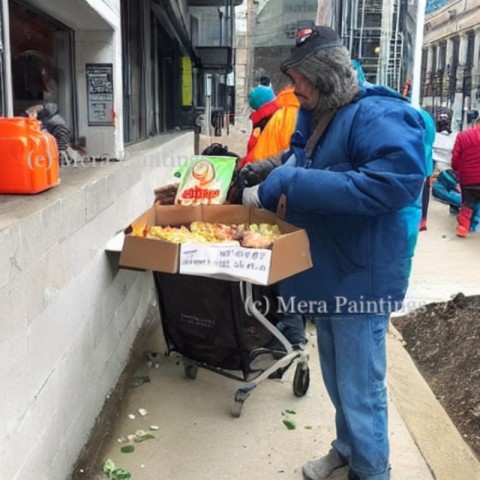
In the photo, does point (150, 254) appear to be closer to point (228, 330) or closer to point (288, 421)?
point (228, 330)

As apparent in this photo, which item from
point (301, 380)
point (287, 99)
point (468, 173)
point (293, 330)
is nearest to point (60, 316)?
point (301, 380)

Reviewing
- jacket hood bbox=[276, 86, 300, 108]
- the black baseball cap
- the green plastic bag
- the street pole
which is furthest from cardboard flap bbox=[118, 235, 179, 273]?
the street pole

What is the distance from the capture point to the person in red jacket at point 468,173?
24.9 feet

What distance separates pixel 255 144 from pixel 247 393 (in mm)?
1816

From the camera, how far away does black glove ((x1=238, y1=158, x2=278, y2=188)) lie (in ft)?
9.25

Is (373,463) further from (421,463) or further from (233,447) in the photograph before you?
(233,447)

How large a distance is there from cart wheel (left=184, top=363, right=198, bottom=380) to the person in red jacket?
529cm

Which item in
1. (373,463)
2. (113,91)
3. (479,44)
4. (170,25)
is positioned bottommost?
(373,463)

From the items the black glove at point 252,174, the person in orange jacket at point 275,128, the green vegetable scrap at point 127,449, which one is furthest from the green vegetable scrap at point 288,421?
the person in orange jacket at point 275,128

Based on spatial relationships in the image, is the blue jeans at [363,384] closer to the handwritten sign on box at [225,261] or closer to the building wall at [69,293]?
the handwritten sign on box at [225,261]

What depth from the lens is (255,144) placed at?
4.13 meters

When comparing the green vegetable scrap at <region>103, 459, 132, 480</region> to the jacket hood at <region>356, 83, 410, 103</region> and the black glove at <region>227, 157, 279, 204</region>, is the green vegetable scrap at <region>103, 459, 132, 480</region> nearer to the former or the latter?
the black glove at <region>227, 157, 279, 204</region>

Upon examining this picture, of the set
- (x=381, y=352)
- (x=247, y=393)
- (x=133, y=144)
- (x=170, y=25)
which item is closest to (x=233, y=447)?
(x=247, y=393)

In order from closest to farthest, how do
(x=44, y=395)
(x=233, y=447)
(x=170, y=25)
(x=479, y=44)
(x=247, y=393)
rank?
(x=44, y=395)
(x=233, y=447)
(x=247, y=393)
(x=170, y=25)
(x=479, y=44)
